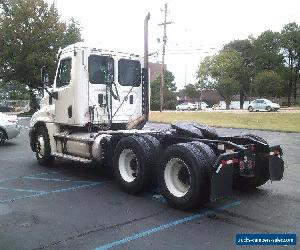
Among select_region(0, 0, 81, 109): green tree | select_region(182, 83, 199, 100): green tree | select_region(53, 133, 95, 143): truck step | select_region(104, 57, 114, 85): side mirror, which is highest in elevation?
select_region(0, 0, 81, 109): green tree

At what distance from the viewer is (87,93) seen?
9656mm

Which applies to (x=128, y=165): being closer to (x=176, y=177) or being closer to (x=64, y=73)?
(x=176, y=177)

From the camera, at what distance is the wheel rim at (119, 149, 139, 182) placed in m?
8.21

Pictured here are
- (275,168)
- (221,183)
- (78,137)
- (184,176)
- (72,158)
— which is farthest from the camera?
(72,158)

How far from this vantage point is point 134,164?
823 cm

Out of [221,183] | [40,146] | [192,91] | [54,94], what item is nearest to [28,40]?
[40,146]

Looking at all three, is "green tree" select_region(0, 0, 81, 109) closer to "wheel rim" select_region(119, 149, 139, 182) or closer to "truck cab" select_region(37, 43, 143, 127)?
"truck cab" select_region(37, 43, 143, 127)

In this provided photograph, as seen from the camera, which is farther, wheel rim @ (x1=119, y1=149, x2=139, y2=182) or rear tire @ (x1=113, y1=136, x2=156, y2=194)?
wheel rim @ (x1=119, y1=149, x2=139, y2=182)

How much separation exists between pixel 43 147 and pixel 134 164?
12.4 feet

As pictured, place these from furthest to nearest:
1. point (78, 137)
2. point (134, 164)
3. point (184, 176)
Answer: point (78, 137) → point (134, 164) → point (184, 176)

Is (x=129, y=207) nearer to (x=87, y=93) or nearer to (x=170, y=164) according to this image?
(x=170, y=164)

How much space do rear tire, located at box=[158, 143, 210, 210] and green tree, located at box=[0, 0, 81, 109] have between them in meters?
37.1

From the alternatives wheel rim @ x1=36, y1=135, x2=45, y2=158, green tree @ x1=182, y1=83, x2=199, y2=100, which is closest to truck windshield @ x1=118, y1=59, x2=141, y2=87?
wheel rim @ x1=36, y1=135, x2=45, y2=158

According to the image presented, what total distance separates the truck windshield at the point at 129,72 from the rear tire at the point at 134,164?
2.53m
